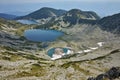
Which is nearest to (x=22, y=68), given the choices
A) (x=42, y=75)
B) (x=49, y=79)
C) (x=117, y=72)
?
(x=42, y=75)

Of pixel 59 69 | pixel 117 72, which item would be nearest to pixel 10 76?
pixel 59 69

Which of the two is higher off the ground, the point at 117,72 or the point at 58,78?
the point at 117,72

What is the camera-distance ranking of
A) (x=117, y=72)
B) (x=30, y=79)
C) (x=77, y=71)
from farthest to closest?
(x=77, y=71)
(x=30, y=79)
(x=117, y=72)

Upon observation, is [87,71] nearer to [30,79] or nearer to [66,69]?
[66,69]

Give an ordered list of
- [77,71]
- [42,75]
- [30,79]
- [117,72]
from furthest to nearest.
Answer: [77,71] → [42,75] → [30,79] → [117,72]

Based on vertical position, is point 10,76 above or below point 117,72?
below

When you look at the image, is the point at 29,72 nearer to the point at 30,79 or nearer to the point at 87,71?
the point at 30,79

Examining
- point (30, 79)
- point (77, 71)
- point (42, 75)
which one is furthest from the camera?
point (77, 71)

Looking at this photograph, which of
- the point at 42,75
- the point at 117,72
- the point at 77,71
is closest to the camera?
the point at 117,72

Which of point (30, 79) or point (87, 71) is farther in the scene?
point (87, 71)
